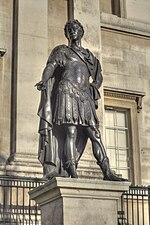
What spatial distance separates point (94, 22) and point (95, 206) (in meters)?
9.53

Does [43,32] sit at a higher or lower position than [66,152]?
higher

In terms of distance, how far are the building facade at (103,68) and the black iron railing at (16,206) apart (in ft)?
3.05

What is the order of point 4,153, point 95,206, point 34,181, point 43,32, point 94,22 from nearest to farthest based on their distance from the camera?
point 95,206, point 34,181, point 4,153, point 43,32, point 94,22

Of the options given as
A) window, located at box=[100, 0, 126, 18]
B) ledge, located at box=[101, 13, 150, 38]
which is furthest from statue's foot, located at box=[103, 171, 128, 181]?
window, located at box=[100, 0, 126, 18]

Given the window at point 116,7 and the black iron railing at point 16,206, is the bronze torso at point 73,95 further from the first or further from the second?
the window at point 116,7

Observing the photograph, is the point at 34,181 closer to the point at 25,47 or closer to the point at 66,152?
the point at 66,152


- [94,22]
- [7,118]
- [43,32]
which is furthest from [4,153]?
[94,22]

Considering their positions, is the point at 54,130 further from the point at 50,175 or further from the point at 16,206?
the point at 16,206

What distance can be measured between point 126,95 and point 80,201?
9.57m

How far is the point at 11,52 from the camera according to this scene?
17188 mm

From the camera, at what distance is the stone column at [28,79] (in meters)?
15.8

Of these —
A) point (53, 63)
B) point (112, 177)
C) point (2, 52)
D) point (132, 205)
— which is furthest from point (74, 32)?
point (2, 52)

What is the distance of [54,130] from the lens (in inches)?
436

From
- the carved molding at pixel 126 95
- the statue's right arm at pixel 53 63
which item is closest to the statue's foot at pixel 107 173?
the statue's right arm at pixel 53 63
